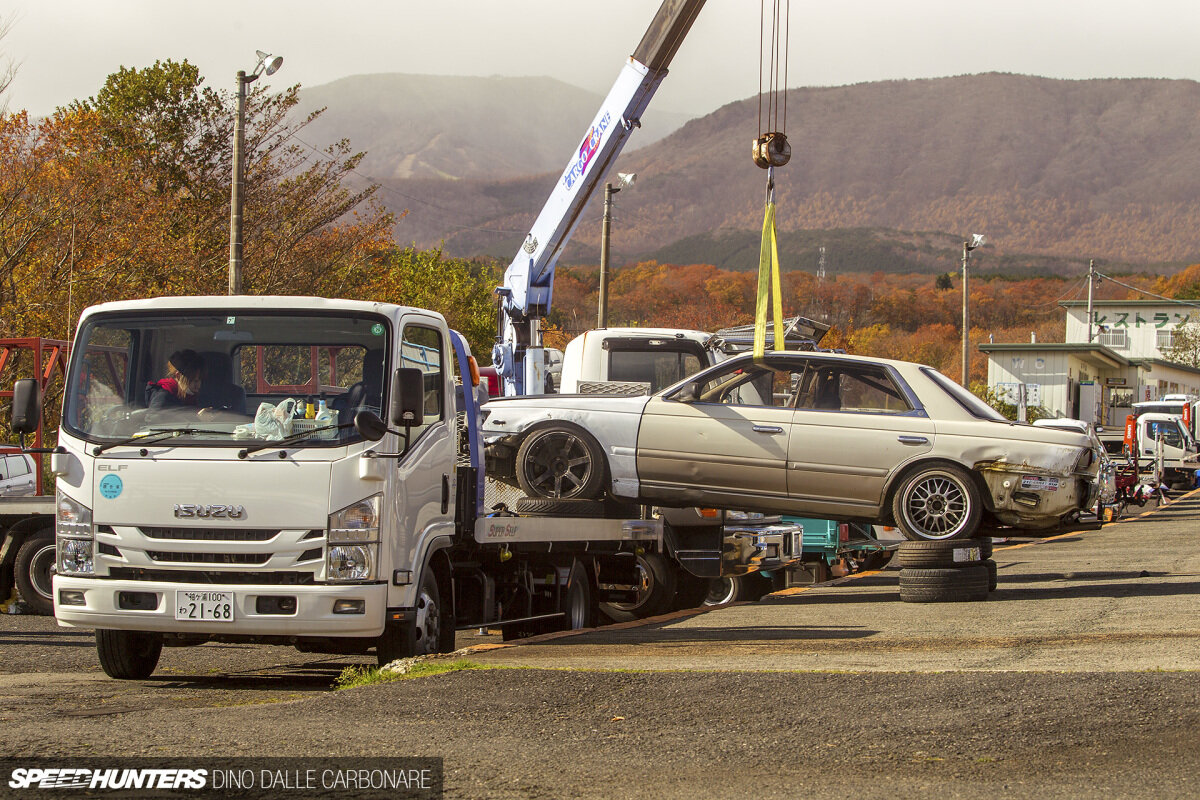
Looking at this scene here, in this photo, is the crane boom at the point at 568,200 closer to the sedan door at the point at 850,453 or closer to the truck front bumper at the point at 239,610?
the sedan door at the point at 850,453

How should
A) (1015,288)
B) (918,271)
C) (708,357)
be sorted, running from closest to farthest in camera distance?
(708,357), (1015,288), (918,271)

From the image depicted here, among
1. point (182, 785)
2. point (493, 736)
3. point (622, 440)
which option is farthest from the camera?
point (622, 440)

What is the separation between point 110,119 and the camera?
37.6 meters

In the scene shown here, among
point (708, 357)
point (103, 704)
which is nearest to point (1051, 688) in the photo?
point (103, 704)

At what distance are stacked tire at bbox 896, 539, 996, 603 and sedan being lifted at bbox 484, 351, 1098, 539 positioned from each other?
14 centimetres

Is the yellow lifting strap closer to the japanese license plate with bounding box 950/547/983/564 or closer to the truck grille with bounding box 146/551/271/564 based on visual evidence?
the japanese license plate with bounding box 950/547/983/564

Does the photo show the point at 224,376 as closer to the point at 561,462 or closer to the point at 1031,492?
the point at 561,462

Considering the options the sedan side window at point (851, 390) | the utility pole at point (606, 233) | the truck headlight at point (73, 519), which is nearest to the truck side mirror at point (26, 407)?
the truck headlight at point (73, 519)

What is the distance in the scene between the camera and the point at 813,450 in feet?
36.5

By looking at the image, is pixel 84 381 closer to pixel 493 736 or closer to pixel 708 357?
pixel 493 736

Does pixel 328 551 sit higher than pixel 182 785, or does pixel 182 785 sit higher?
pixel 328 551

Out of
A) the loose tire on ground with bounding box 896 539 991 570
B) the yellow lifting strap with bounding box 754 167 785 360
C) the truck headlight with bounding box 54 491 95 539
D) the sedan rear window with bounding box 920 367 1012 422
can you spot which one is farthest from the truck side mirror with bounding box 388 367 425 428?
the sedan rear window with bounding box 920 367 1012 422

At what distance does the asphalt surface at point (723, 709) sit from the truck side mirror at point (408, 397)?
4.82 ft

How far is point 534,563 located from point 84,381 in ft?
12.6
